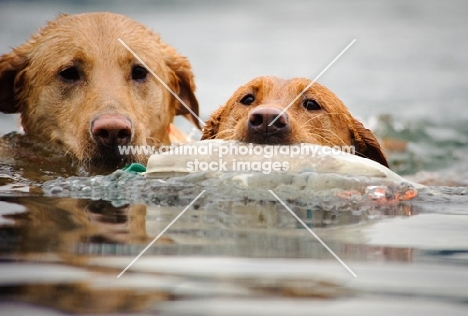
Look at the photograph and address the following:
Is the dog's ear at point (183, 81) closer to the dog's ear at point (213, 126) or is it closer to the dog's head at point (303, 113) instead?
the dog's ear at point (213, 126)

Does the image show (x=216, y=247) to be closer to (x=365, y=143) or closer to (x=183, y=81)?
(x=365, y=143)

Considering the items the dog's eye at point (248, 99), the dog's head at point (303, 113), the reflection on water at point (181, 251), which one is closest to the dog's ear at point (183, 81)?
the dog's head at point (303, 113)

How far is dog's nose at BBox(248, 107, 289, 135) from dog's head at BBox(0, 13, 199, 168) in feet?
3.06

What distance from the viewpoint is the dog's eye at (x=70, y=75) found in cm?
642

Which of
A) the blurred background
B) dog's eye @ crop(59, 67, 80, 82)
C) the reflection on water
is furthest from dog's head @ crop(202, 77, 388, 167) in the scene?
the blurred background

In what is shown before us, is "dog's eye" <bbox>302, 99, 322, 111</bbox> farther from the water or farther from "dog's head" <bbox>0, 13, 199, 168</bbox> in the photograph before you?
"dog's head" <bbox>0, 13, 199, 168</bbox>

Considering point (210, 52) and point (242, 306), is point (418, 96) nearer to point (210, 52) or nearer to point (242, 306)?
point (210, 52)

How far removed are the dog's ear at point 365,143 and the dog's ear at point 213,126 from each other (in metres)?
1.00

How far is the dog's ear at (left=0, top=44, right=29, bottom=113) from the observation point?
6.68 metres

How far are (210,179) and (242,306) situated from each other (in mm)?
2228

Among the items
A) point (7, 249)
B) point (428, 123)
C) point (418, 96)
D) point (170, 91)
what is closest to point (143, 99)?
point (170, 91)

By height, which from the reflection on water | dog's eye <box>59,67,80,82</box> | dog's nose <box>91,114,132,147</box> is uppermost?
dog's eye <box>59,67,80,82</box>

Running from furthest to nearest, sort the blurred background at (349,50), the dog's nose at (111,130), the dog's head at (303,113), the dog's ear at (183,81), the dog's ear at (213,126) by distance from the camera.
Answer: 1. the blurred background at (349,50)
2. the dog's ear at (183,81)
3. the dog's ear at (213,126)
4. the dog's head at (303,113)
5. the dog's nose at (111,130)

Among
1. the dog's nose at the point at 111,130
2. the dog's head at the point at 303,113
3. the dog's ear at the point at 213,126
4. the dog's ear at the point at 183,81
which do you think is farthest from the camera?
the dog's ear at the point at 183,81
